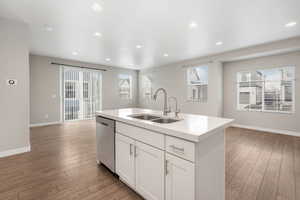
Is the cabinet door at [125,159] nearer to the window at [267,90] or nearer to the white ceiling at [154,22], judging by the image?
the white ceiling at [154,22]

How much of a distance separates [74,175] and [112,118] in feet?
3.45

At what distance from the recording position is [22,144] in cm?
286

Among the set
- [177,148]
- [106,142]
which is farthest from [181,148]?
[106,142]

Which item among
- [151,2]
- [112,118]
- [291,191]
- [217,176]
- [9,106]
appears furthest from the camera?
[9,106]

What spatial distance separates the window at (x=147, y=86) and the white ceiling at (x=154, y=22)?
143 inches

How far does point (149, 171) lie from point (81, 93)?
5.99 meters

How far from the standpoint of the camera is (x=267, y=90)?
452cm

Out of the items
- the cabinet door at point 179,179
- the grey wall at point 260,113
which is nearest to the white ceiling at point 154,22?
the grey wall at point 260,113

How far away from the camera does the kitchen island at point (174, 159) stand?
44.0 inches

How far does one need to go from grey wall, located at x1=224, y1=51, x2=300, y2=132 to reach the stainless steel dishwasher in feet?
16.2

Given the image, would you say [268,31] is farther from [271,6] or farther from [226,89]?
[226,89]

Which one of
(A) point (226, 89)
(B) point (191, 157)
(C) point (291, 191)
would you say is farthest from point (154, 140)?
(A) point (226, 89)

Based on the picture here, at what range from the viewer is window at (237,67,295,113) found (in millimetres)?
4141

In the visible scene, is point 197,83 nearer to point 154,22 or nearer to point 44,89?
point 154,22
